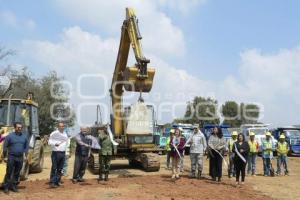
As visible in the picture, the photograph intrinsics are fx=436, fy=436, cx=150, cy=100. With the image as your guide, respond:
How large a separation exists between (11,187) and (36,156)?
14.6ft

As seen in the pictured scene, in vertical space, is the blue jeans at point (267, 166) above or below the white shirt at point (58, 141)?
below

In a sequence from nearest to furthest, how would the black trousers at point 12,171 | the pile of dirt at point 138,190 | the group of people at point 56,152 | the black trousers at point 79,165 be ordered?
the pile of dirt at point 138,190, the black trousers at point 12,171, the group of people at point 56,152, the black trousers at point 79,165

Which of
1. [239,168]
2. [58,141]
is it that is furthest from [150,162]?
[58,141]

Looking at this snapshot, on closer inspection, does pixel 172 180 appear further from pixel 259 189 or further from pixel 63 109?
pixel 63 109

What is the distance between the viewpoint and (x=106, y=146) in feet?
46.9

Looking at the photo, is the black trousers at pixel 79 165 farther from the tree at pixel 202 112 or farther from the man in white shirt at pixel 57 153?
the tree at pixel 202 112

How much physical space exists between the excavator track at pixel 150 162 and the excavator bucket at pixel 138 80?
271 cm

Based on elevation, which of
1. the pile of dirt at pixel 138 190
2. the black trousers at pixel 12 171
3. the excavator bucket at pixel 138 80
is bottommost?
the pile of dirt at pixel 138 190

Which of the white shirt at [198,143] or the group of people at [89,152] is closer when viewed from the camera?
the group of people at [89,152]

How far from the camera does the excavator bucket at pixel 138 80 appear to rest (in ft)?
52.6

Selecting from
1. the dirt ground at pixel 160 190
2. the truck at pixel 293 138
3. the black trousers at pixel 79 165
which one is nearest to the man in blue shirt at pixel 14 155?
the dirt ground at pixel 160 190

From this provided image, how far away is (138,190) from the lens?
11.8 metres

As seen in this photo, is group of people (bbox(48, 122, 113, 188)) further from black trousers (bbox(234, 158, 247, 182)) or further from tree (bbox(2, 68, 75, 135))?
→ tree (bbox(2, 68, 75, 135))

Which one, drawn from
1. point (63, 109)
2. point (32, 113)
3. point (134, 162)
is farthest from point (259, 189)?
point (63, 109)
